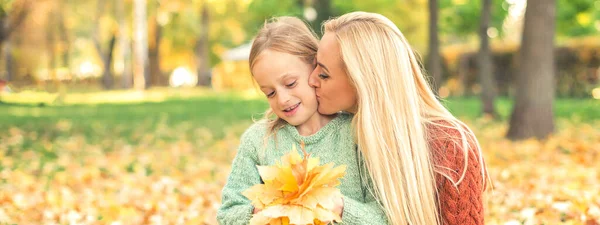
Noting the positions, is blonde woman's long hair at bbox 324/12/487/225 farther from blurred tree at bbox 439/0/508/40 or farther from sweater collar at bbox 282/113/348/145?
blurred tree at bbox 439/0/508/40

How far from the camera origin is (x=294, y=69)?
2.89m

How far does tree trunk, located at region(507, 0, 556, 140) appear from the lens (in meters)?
8.70

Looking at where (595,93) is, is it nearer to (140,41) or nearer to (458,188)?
(140,41)

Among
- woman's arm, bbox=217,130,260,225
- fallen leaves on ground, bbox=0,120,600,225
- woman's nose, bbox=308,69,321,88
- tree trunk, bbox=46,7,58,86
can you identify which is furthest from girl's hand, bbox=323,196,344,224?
tree trunk, bbox=46,7,58,86

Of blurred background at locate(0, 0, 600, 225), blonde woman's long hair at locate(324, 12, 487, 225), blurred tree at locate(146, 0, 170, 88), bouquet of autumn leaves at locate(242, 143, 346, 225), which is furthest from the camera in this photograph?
blurred tree at locate(146, 0, 170, 88)

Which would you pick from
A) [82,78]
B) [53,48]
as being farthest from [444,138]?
[82,78]

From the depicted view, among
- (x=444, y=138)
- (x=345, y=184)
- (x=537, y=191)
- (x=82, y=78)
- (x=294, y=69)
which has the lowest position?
(x=82, y=78)

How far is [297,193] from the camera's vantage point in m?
2.22

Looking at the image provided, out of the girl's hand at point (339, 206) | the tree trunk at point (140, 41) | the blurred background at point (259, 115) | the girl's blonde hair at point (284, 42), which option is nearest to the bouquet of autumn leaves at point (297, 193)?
the girl's hand at point (339, 206)

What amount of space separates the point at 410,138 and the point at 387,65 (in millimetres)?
300

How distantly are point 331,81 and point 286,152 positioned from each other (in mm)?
368

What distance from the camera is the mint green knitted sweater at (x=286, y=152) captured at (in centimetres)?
272

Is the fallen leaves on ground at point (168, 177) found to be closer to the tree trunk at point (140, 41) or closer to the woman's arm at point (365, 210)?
the woman's arm at point (365, 210)

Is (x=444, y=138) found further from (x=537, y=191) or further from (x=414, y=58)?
(x=537, y=191)
